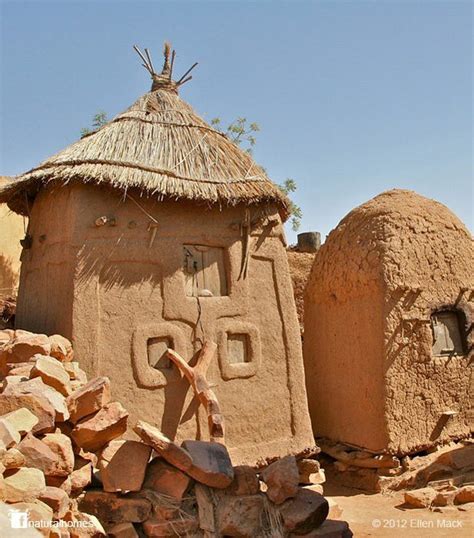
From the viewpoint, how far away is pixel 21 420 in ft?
14.6

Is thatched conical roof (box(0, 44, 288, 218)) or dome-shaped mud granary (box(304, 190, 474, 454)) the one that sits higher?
thatched conical roof (box(0, 44, 288, 218))

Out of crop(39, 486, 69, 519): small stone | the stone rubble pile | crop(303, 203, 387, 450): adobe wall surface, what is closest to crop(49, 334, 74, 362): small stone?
the stone rubble pile

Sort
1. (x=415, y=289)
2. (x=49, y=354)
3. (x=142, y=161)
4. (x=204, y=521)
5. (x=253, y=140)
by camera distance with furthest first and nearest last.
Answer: (x=253, y=140), (x=415, y=289), (x=142, y=161), (x=49, y=354), (x=204, y=521)

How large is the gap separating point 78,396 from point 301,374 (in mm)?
3158

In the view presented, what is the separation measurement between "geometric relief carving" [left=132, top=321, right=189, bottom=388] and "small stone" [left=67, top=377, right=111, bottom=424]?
133 centimetres

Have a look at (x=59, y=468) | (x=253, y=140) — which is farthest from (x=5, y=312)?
(x=253, y=140)

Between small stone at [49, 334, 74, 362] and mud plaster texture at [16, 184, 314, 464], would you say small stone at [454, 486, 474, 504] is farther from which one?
small stone at [49, 334, 74, 362]

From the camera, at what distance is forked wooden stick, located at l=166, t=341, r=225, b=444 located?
251 inches

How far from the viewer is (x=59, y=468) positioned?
4516mm

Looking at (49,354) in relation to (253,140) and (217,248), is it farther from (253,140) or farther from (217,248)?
(253,140)

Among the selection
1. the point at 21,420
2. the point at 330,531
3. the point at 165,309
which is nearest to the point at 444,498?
the point at 330,531

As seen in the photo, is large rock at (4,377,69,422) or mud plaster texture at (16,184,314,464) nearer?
large rock at (4,377,69,422)

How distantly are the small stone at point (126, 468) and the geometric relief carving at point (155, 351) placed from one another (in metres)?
1.51

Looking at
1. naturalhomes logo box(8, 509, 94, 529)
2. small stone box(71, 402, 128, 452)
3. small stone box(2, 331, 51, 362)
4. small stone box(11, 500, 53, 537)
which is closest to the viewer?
Result: naturalhomes logo box(8, 509, 94, 529)
